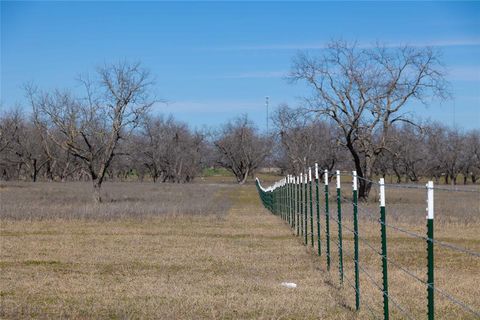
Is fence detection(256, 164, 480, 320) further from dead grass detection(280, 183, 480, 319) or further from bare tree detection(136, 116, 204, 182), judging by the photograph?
bare tree detection(136, 116, 204, 182)

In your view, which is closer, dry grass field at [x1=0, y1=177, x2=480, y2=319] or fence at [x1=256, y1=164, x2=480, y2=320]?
fence at [x1=256, y1=164, x2=480, y2=320]

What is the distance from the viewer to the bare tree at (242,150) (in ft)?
358

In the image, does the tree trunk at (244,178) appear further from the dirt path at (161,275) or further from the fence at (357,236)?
the dirt path at (161,275)

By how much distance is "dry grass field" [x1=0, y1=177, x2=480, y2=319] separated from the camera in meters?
9.52

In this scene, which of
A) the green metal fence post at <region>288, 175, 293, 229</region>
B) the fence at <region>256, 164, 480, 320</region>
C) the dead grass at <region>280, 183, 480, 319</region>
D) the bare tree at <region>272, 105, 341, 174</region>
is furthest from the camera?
the bare tree at <region>272, 105, 341, 174</region>

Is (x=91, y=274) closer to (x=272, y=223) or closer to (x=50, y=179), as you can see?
(x=272, y=223)

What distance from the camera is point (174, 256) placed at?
15.7 meters

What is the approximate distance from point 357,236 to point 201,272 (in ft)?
15.2

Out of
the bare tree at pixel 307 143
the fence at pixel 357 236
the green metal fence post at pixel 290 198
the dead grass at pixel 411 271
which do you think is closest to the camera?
the fence at pixel 357 236

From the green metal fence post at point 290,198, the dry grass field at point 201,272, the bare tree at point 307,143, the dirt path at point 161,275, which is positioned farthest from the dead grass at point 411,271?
the bare tree at point 307,143

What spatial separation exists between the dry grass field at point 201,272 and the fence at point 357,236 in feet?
0.49

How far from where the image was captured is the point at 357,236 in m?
9.23

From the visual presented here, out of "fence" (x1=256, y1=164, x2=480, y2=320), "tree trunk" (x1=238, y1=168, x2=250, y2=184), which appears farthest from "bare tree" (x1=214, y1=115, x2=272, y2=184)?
"fence" (x1=256, y1=164, x2=480, y2=320)

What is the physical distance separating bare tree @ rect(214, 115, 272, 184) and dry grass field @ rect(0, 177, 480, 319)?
84843 mm
